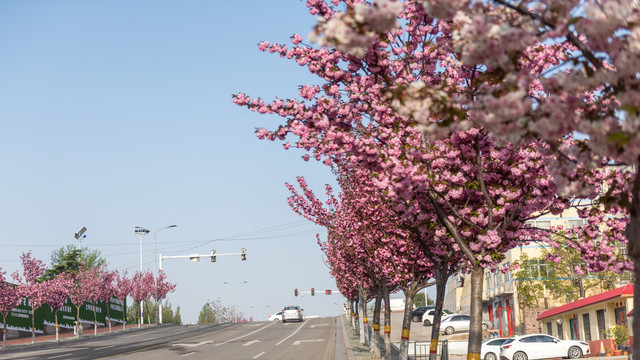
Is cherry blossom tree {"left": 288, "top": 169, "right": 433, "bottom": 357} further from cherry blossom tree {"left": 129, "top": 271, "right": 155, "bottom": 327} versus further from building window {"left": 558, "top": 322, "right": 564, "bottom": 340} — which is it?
cherry blossom tree {"left": 129, "top": 271, "right": 155, "bottom": 327}

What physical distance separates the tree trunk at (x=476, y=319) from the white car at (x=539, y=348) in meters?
26.3

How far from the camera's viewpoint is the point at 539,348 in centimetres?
3512

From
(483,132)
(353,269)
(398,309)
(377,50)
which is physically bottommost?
(398,309)

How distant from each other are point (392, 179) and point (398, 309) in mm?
94191

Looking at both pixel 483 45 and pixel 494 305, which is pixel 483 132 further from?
pixel 494 305

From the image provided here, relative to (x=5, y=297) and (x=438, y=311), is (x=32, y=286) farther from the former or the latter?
(x=438, y=311)

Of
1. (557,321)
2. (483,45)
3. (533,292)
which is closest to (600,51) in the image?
(483,45)

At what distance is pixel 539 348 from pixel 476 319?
2733 centimetres

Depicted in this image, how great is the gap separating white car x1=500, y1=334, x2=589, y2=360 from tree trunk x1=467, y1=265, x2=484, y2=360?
86.2 feet

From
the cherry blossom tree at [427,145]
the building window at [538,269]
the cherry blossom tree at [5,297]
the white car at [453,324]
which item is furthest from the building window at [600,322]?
the cherry blossom tree at [5,297]

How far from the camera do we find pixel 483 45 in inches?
197

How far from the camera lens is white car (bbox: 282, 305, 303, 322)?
6244cm

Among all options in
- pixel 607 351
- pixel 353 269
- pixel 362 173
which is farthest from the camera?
pixel 607 351

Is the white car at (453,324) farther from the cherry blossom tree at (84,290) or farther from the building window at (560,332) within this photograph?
the cherry blossom tree at (84,290)
